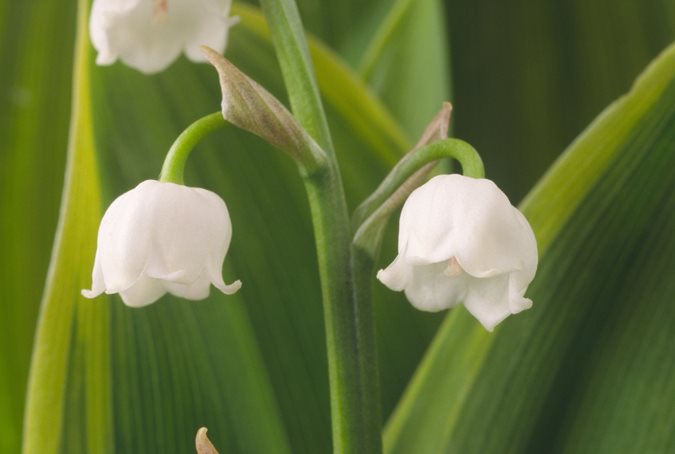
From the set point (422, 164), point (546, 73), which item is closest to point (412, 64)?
point (546, 73)

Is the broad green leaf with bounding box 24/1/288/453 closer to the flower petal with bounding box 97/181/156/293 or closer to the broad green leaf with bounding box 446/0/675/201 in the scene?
the flower petal with bounding box 97/181/156/293

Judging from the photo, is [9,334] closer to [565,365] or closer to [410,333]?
[410,333]

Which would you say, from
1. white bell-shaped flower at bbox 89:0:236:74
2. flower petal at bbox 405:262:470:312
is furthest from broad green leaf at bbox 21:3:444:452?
flower petal at bbox 405:262:470:312

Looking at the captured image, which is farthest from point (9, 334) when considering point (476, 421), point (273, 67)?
point (476, 421)

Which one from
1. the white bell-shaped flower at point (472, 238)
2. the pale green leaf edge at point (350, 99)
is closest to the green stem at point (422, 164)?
the white bell-shaped flower at point (472, 238)

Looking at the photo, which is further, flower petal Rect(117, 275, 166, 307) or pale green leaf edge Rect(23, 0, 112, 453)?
pale green leaf edge Rect(23, 0, 112, 453)

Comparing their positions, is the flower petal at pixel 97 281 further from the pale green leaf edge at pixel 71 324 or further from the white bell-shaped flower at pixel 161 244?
the pale green leaf edge at pixel 71 324
